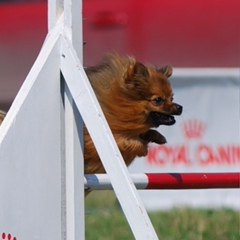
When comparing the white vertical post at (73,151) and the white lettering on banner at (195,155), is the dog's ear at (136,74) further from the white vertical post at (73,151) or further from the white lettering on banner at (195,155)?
the white lettering on banner at (195,155)

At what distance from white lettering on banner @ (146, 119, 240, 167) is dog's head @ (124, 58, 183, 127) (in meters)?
3.34

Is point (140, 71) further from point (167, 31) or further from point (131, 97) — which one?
point (167, 31)

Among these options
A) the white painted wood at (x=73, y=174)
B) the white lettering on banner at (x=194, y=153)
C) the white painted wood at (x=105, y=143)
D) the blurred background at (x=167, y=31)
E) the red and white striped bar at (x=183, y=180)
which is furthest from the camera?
the blurred background at (x=167, y=31)

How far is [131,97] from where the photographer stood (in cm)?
532

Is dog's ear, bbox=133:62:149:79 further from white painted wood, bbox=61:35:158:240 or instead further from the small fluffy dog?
white painted wood, bbox=61:35:158:240

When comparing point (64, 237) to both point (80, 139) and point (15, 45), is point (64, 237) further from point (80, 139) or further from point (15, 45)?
point (15, 45)

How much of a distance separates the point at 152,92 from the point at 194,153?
3.54 metres

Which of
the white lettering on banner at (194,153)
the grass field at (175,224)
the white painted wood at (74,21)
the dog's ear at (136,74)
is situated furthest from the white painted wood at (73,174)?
the white lettering on banner at (194,153)

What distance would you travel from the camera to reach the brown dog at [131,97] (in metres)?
5.23

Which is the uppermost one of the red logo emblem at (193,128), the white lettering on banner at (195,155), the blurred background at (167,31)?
the blurred background at (167,31)

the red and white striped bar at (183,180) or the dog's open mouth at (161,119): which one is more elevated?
the dog's open mouth at (161,119)

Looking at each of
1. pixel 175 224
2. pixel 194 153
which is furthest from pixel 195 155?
pixel 175 224

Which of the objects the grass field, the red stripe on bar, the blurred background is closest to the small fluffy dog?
the red stripe on bar

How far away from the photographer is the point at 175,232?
675 cm
